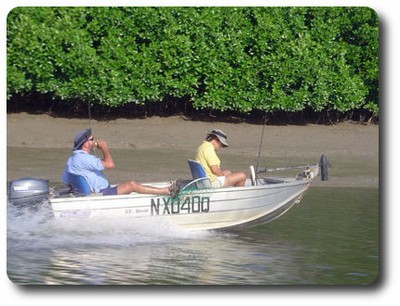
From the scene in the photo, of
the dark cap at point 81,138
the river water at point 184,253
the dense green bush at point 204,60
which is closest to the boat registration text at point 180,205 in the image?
the river water at point 184,253

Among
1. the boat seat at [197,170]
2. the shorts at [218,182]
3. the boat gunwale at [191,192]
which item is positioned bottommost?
the boat gunwale at [191,192]

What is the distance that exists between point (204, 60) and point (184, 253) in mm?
4706

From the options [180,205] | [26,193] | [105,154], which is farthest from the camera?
[180,205]

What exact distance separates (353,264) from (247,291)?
233 cm

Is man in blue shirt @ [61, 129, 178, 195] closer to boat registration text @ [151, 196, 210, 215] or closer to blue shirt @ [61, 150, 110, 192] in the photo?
blue shirt @ [61, 150, 110, 192]

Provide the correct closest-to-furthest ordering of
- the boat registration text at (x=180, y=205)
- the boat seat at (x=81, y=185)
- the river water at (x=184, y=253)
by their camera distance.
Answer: the river water at (x=184, y=253)
the boat seat at (x=81, y=185)
the boat registration text at (x=180, y=205)

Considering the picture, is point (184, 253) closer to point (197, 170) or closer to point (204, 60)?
point (197, 170)

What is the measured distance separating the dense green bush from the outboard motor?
375 cm

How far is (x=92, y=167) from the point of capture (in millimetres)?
13305

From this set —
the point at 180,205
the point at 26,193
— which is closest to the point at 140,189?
the point at 180,205

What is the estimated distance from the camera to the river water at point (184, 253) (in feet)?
40.2

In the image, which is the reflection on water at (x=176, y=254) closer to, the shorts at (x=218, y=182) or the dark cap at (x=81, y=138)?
the shorts at (x=218, y=182)

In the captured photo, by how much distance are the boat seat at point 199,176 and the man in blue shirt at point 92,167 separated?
0.97 ft

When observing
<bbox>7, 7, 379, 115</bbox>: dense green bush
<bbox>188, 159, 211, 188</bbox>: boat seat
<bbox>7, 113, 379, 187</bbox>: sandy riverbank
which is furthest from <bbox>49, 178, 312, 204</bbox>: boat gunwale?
<bbox>7, 113, 379, 187</bbox>: sandy riverbank
